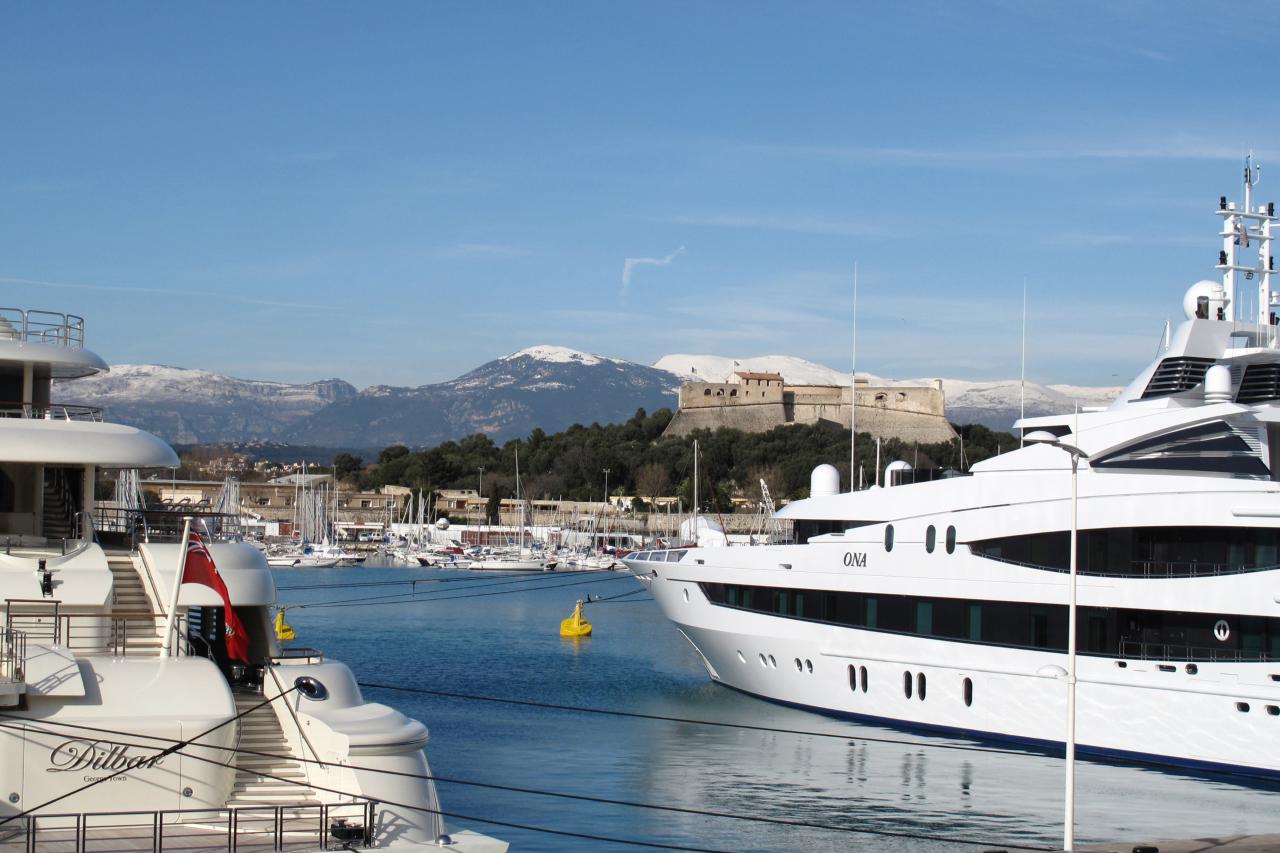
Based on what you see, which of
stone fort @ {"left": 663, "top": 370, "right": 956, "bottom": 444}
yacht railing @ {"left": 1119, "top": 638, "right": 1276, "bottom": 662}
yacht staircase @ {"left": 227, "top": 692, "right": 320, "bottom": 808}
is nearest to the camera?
yacht staircase @ {"left": 227, "top": 692, "right": 320, "bottom": 808}

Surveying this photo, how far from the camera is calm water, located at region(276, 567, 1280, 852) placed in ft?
69.7

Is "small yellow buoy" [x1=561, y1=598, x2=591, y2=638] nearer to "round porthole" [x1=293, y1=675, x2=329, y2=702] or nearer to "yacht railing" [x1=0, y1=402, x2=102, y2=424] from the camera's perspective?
"yacht railing" [x1=0, y1=402, x2=102, y2=424]

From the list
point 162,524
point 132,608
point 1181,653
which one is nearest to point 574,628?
point 1181,653

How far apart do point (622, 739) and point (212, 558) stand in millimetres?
16018

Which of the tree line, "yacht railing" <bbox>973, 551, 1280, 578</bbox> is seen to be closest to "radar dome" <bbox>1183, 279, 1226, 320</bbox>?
"yacht railing" <bbox>973, 551, 1280, 578</bbox>

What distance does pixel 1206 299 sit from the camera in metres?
29.7

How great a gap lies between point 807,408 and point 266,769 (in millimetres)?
136907

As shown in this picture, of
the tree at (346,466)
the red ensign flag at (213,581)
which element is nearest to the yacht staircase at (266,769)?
the red ensign flag at (213,581)

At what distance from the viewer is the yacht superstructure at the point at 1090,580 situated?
24453mm

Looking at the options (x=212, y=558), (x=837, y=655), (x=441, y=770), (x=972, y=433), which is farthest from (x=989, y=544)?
(x=972, y=433)

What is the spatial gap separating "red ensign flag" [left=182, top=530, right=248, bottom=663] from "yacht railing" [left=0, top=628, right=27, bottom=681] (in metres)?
1.52

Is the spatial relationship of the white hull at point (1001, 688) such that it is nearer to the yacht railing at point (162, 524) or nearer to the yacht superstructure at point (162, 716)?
the yacht superstructure at point (162, 716)

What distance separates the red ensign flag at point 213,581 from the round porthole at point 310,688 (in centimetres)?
74

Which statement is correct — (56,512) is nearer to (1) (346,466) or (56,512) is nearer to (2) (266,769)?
(2) (266,769)
